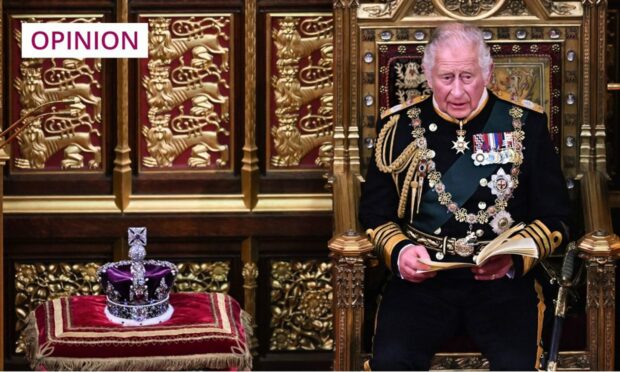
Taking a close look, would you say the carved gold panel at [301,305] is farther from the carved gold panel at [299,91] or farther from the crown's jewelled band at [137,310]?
the crown's jewelled band at [137,310]

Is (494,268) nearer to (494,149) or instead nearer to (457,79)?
(494,149)

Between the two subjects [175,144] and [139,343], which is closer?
[139,343]

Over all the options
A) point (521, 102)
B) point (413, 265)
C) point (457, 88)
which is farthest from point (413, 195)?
point (521, 102)

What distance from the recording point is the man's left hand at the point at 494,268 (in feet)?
18.0

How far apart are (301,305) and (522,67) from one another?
1.33 meters

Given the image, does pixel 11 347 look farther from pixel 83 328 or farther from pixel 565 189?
pixel 565 189

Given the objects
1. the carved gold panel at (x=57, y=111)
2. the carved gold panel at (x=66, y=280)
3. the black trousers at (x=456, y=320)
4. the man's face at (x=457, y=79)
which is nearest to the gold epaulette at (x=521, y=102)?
the man's face at (x=457, y=79)

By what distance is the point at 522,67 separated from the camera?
6.01 m

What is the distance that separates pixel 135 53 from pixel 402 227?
1339mm

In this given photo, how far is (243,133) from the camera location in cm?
653

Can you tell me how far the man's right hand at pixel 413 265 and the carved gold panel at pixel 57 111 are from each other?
61.4 inches

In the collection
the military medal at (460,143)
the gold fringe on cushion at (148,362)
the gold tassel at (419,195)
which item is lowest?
the gold fringe on cushion at (148,362)

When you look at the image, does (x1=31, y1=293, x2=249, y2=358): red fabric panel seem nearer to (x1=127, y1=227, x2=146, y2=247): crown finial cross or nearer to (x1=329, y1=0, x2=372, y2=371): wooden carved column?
(x1=127, y1=227, x2=146, y2=247): crown finial cross

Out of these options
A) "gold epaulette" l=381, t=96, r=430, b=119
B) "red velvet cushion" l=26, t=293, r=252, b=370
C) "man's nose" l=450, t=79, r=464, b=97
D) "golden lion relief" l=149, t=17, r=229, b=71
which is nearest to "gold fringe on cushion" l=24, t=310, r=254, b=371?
"red velvet cushion" l=26, t=293, r=252, b=370
